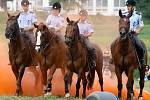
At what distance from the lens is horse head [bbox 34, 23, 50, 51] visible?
1445cm

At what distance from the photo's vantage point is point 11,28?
14.4 m

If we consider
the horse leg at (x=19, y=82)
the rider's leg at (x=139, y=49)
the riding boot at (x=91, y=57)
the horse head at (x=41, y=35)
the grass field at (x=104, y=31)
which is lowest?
the grass field at (x=104, y=31)

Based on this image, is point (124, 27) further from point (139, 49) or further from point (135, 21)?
point (135, 21)

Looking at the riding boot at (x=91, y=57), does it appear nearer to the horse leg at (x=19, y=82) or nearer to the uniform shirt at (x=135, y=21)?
the uniform shirt at (x=135, y=21)

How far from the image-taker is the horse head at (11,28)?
46.9 feet

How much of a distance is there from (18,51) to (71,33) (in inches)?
83.6

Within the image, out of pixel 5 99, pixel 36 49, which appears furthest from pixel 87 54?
pixel 5 99

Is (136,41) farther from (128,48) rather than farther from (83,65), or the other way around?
(83,65)

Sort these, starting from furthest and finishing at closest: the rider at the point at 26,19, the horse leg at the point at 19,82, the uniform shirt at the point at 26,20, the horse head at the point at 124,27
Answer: the uniform shirt at the point at 26,20 < the rider at the point at 26,19 < the horse leg at the point at 19,82 < the horse head at the point at 124,27

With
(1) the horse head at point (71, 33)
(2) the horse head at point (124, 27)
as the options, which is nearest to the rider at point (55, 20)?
(1) the horse head at point (71, 33)

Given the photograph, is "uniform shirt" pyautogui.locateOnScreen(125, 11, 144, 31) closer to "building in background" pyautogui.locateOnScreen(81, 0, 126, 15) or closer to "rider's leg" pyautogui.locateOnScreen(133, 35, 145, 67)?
"rider's leg" pyautogui.locateOnScreen(133, 35, 145, 67)

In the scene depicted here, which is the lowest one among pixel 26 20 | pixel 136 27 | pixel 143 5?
pixel 143 5

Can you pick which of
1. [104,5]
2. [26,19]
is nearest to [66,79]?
[26,19]

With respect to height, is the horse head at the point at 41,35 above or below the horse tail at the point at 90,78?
above
